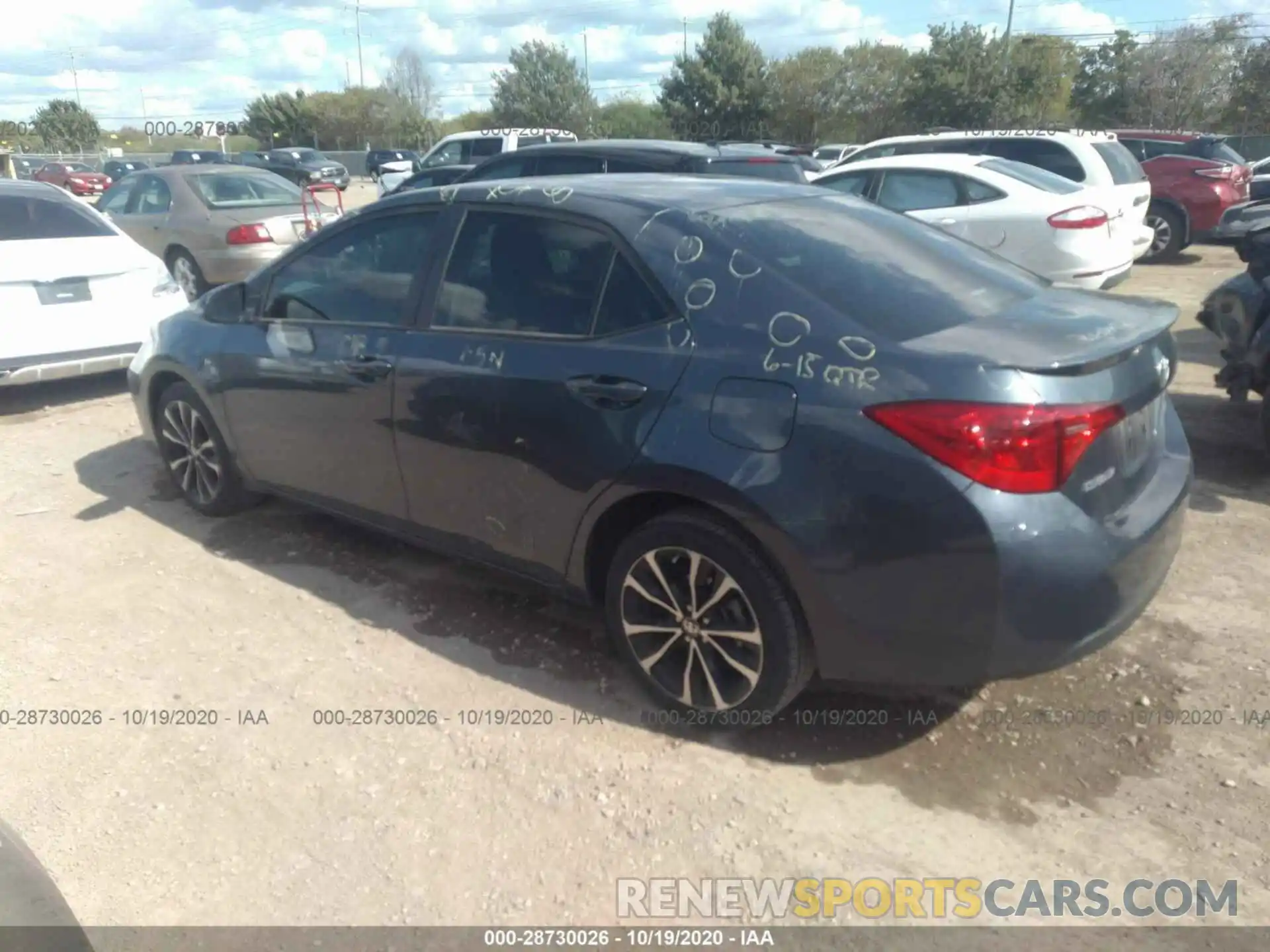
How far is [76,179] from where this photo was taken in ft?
118

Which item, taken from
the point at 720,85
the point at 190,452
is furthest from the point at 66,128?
the point at 190,452

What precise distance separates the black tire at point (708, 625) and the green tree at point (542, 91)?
57.3 metres

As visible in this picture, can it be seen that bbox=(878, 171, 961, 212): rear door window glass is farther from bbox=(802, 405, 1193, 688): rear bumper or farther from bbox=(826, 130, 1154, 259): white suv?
bbox=(802, 405, 1193, 688): rear bumper

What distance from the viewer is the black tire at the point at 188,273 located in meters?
11.0

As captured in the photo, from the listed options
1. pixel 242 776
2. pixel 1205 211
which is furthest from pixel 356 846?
pixel 1205 211

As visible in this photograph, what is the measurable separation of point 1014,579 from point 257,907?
214cm

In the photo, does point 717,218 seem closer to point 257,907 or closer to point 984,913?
point 984,913

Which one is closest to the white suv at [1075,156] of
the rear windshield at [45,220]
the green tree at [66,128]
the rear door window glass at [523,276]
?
the rear windshield at [45,220]

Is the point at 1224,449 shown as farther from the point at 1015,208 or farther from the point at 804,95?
the point at 804,95

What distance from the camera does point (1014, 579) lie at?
8.90 feet

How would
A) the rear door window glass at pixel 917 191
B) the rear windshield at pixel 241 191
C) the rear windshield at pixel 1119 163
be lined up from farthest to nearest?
1. the rear windshield at pixel 241 191
2. the rear windshield at pixel 1119 163
3. the rear door window glass at pixel 917 191

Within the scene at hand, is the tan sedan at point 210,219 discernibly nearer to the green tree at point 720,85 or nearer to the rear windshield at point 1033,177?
the rear windshield at point 1033,177

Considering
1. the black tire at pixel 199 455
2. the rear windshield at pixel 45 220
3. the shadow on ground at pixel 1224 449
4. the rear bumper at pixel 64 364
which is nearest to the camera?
the black tire at pixel 199 455

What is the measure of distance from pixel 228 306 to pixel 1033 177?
7.56 m
